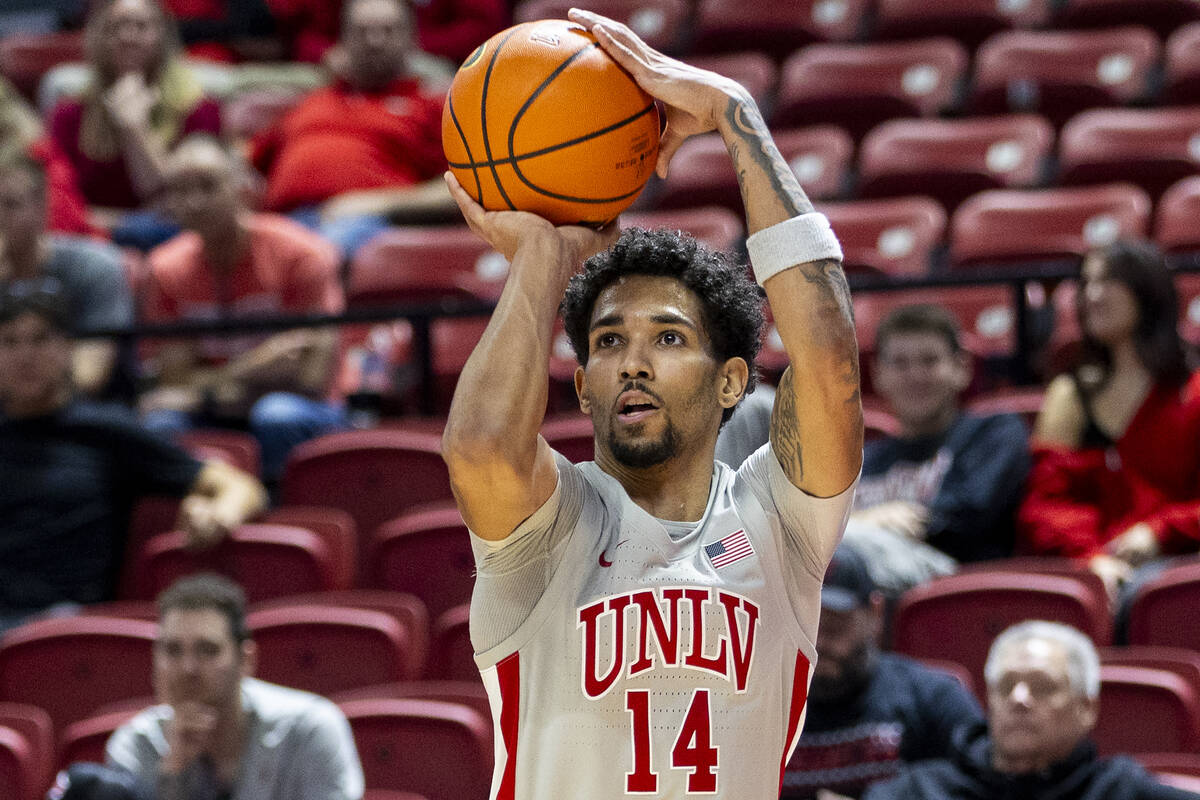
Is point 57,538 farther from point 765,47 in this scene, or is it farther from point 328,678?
point 765,47

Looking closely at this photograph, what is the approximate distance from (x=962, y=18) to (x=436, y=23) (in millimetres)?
2290

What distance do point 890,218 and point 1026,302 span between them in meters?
1.00

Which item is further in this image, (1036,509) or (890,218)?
(890,218)

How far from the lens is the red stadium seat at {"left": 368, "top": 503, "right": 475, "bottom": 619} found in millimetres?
4602

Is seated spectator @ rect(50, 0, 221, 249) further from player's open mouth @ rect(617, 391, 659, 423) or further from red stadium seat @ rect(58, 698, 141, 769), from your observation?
player's open mouth @ rect(617, 391, 659, 423)

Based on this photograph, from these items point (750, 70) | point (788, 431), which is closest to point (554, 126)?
point (788, 431)

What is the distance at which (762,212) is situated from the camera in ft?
7.41

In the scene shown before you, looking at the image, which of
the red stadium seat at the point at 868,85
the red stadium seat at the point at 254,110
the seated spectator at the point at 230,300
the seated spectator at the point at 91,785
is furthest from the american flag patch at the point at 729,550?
the red stadium seat at the point at 254,110

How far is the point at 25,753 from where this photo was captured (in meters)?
3.94

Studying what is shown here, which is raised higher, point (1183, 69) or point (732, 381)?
point (1183, 69)

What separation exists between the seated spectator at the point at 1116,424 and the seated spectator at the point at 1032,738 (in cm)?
88

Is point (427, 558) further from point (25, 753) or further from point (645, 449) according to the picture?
point (645, 449)

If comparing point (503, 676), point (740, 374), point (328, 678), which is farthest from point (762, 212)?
point (328, 678)

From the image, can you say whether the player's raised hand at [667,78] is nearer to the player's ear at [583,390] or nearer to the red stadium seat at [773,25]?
the player's ear at [583,390]
